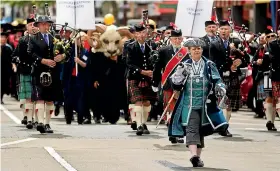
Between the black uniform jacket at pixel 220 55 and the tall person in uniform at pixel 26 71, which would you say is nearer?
the black uniform jacket at pixel 220 55

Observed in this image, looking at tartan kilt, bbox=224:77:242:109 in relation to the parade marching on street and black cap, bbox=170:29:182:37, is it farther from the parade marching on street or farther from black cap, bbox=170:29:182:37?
black cap, bbox=170:29:182:37

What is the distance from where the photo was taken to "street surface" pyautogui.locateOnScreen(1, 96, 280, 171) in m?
14.6

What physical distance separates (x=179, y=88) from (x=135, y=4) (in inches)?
2157

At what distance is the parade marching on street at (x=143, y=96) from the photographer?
15.1m

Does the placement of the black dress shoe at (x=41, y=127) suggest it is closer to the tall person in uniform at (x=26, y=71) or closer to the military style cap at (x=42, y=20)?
the tall person in uniform at (x=26, y=71)

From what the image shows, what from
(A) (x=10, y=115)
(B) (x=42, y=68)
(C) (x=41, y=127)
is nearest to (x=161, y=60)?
(B) (x=42, y=68)

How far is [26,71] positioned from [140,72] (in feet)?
8.20

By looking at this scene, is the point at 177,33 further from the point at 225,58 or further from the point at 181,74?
the point at 181,74

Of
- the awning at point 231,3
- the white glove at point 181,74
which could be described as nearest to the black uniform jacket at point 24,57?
the white glove at point 181,74

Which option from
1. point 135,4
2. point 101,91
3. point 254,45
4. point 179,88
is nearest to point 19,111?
point 101,91

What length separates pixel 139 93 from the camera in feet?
66.5

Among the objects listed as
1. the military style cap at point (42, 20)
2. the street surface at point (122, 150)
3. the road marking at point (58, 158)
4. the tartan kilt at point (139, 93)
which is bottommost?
the street surface at point (122, 150)

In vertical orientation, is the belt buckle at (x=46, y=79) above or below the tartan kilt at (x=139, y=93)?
above

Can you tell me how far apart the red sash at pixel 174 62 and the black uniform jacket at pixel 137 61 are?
172cm
